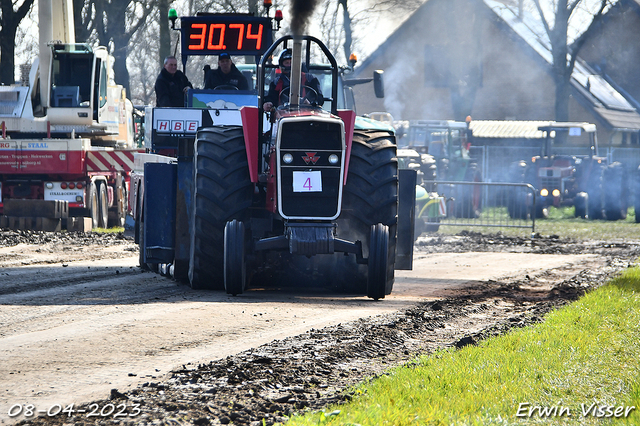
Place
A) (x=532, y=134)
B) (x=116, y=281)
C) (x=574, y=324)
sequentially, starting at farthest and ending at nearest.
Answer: (x=532, y=134)
(x=116, y=281)
(x=574, y=324)

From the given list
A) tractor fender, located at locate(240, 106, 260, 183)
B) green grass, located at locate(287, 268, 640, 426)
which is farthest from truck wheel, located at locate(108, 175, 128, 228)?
green grass, located at locate(287, 268, 640, 426)

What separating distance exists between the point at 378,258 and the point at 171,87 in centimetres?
593

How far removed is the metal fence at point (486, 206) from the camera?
20500 millimetres

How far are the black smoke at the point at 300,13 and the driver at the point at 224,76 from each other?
4.88 metres

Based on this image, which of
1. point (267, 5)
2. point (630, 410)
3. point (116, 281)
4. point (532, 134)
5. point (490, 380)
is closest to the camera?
point (630, 410)

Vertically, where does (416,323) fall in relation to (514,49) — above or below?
below

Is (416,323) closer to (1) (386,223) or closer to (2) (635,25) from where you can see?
(1) (386,223)

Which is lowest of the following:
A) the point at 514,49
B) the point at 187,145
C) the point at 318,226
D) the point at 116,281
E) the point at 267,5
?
the point at 116,281

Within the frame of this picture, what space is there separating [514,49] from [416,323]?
4576cm

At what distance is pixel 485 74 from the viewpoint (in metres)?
50.0

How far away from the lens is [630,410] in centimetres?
424

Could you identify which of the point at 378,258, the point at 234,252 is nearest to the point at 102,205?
the point at 234,252

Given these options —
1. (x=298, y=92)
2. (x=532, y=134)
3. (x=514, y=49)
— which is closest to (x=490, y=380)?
(x=298, y=92)

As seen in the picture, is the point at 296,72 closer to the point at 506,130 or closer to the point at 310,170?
the point at 310,170
